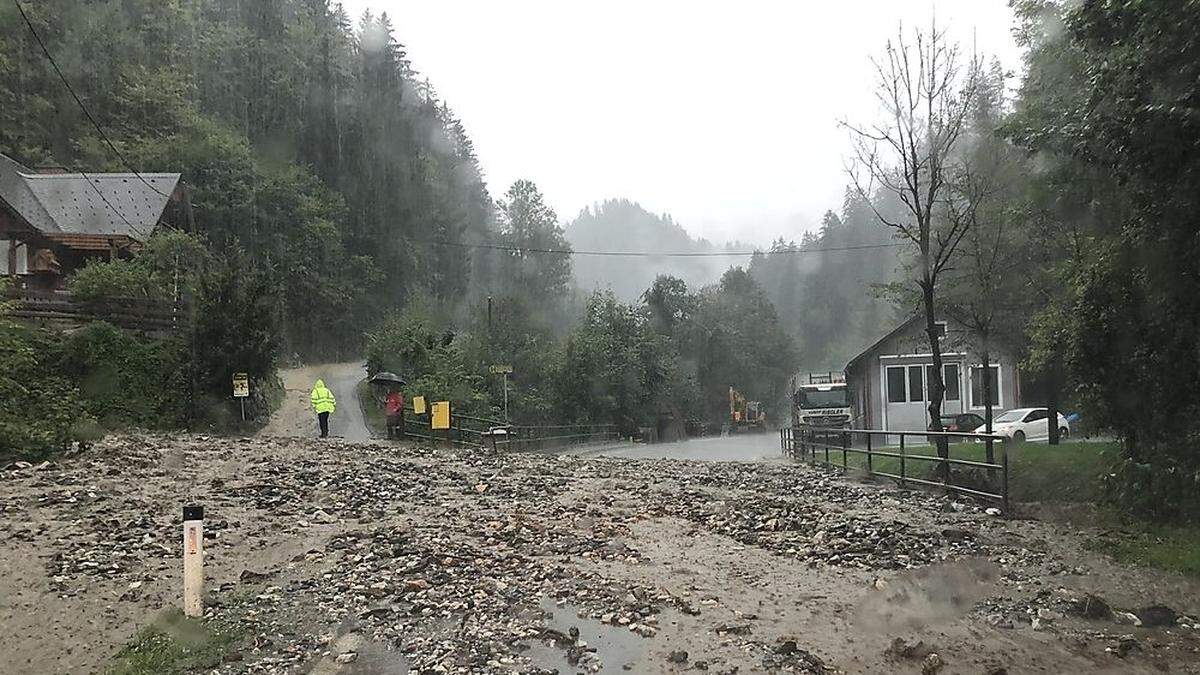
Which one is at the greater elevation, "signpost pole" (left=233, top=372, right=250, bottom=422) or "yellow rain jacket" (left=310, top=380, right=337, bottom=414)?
"signpost pole" (left=233, top=372, right=250, bottom=422)

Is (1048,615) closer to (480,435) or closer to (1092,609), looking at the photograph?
(1092,609)

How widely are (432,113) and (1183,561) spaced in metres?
86.0

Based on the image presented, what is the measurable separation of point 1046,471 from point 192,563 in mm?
14495

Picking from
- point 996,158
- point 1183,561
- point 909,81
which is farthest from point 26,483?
point 996,158

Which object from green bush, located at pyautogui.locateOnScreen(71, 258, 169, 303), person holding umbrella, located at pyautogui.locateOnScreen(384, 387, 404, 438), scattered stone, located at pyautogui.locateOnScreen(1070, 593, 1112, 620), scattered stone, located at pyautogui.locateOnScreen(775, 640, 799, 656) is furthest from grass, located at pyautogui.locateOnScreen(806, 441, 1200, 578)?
green bush, located at pyautogui.locateOnScreen(71, 258, 169, 303)

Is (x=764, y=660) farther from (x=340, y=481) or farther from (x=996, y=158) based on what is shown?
(x=996, y=158)

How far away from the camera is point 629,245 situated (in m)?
131

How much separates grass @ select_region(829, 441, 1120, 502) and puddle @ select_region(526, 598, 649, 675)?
29.6ft

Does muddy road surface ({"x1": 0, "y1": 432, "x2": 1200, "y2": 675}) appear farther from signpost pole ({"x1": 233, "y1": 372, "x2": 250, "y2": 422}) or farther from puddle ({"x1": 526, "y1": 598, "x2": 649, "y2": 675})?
signpost pole ({"x1": 233, "y1": 372, "x2": 250, "y2": 422})

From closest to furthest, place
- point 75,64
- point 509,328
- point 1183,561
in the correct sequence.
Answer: point 1183,561 < point 509,328 < point 75,64

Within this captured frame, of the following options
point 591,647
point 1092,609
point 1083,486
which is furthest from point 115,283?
point 1092,609

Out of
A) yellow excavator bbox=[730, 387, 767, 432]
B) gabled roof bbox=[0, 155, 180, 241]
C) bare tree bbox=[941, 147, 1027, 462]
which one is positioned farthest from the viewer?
yellow excavator bbox=[730, 387, 767, 432]

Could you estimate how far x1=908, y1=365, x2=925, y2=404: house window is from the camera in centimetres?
4191

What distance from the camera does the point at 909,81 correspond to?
17.9m
